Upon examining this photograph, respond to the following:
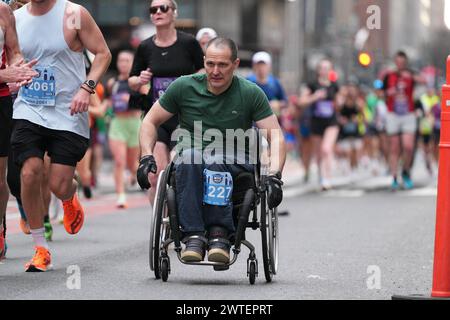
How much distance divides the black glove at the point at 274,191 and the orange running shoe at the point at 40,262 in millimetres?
1624

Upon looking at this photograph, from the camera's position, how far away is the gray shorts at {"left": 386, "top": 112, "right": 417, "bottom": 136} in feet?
66.1

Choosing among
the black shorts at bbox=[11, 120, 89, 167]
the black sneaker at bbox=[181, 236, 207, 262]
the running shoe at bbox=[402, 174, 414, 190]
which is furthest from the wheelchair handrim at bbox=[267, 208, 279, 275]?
the running shoe at bbox=[402, 174, 414, 190]

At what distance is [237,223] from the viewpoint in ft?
26.7

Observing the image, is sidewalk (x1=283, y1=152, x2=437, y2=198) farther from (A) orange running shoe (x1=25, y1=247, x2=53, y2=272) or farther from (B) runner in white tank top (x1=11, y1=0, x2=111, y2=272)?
(A) orange running shoe (x1=25, y1=247, x2=53, y2=272)

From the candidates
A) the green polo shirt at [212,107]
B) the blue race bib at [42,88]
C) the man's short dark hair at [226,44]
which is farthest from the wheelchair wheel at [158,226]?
the blue race bib at [42,88]

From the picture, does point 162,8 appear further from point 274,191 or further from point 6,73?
point 274,191

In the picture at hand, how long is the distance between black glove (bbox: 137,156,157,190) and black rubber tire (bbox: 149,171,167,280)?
200mm

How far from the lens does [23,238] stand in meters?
11.6

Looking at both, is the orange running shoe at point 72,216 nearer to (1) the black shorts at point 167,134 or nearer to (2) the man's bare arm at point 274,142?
(1) the black shorts at point 167,134

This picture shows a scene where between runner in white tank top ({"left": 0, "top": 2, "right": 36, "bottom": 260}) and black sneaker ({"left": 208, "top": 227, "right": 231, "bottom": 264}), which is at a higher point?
runner in white tank top ({"left": 0, "top": 2, "right": 36, "bottom": 260})

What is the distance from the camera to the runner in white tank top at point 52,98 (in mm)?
8680
